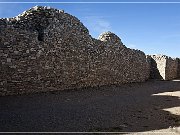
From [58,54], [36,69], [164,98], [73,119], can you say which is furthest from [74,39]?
[73,119]

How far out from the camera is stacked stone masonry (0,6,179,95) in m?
13.4

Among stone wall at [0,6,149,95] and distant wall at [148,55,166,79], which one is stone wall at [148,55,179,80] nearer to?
distant wall at [148,55,166,79]

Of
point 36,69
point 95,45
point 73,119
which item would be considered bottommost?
point 73,119

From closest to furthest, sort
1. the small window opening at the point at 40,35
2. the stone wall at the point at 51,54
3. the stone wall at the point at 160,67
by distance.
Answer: the stone wall at the point at 51,54 → the small window opening at the point at 40,35 → the stone wall at the point at 160,67

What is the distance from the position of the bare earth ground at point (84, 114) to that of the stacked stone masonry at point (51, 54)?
3.07ft

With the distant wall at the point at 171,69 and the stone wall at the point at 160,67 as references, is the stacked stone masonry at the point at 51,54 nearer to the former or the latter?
the stone wall at the point at 160,67

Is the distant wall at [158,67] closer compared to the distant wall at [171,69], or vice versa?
the distant wall at [158,67]

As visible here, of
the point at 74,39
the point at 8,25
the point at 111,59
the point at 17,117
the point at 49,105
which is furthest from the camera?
the point at 111,59

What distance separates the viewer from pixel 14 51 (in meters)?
13.5

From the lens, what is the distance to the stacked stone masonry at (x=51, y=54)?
1339 cm

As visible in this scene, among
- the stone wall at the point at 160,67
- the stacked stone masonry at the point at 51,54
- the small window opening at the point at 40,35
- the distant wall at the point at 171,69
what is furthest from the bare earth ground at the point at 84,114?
the distant wall at the point at 171,69

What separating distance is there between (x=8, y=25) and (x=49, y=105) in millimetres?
4305

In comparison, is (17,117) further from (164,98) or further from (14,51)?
(164,98)

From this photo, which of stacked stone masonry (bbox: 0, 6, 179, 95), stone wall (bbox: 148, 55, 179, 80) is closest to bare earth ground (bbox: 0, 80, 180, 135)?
stacked stone masonry (bbox: 0, 6, 179, 95)
